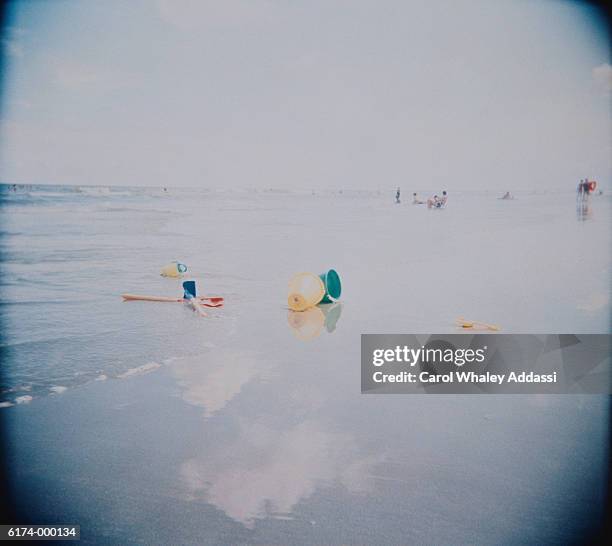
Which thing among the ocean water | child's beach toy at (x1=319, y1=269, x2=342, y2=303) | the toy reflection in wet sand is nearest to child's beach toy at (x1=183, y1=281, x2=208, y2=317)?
the ocean water

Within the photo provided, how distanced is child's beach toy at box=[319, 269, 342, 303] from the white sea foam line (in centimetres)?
206

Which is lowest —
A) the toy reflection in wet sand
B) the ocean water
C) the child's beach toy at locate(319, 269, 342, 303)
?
the ocean water

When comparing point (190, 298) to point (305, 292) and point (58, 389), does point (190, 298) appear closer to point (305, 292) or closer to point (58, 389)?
point (305, 292)

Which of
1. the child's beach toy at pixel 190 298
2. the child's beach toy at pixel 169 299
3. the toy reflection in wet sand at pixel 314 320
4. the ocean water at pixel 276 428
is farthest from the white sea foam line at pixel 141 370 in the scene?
the child's beach toy at pixel 169 299

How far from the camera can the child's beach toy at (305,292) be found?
436 centimetres

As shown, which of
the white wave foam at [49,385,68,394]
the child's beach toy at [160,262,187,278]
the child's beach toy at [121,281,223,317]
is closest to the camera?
the white wave foam at [49,385,68,394]

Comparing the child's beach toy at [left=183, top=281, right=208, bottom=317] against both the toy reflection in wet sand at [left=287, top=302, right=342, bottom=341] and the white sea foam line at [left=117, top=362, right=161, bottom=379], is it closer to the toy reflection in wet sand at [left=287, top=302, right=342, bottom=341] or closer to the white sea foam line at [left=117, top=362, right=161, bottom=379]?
the toy reflection in wet sand at [left=287, top=302, right=342, bottom=341]

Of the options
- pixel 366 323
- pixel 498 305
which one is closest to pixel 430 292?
pixel 498 305

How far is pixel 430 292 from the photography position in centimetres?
498

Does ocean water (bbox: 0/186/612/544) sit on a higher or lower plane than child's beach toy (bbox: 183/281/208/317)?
lower

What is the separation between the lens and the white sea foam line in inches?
110

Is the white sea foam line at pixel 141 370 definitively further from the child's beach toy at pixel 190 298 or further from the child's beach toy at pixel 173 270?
the child's beach toy at pixel 173 270

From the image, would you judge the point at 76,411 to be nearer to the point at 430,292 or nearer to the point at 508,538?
the point at 508,538

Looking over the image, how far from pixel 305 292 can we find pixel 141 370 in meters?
1.82
